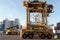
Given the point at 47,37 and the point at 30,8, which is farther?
the point at 30,8

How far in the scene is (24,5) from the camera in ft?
74.5

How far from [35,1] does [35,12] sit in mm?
1784

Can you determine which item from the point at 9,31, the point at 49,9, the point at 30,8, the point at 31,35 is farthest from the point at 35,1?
the point at 9,31

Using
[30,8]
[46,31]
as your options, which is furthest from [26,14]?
[46,31]

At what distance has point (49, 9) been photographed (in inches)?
1010

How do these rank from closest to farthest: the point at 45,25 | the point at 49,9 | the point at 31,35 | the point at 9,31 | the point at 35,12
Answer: the point at 31,35 → the point at 45,25 → the point at 35,12 → the point at 49,9 → the point at 9,31

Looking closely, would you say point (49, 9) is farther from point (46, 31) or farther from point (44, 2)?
point (46, 31)

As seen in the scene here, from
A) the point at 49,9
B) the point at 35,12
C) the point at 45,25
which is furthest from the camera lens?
the point at 49,9

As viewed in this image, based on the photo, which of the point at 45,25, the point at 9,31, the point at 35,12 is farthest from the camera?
the point at 9,31

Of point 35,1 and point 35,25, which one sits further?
point 35,1

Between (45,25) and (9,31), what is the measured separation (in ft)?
55.0

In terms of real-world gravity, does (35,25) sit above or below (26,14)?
below

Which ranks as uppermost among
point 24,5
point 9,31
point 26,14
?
point 24,5

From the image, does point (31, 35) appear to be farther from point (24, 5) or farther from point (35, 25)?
point (24, 5)
